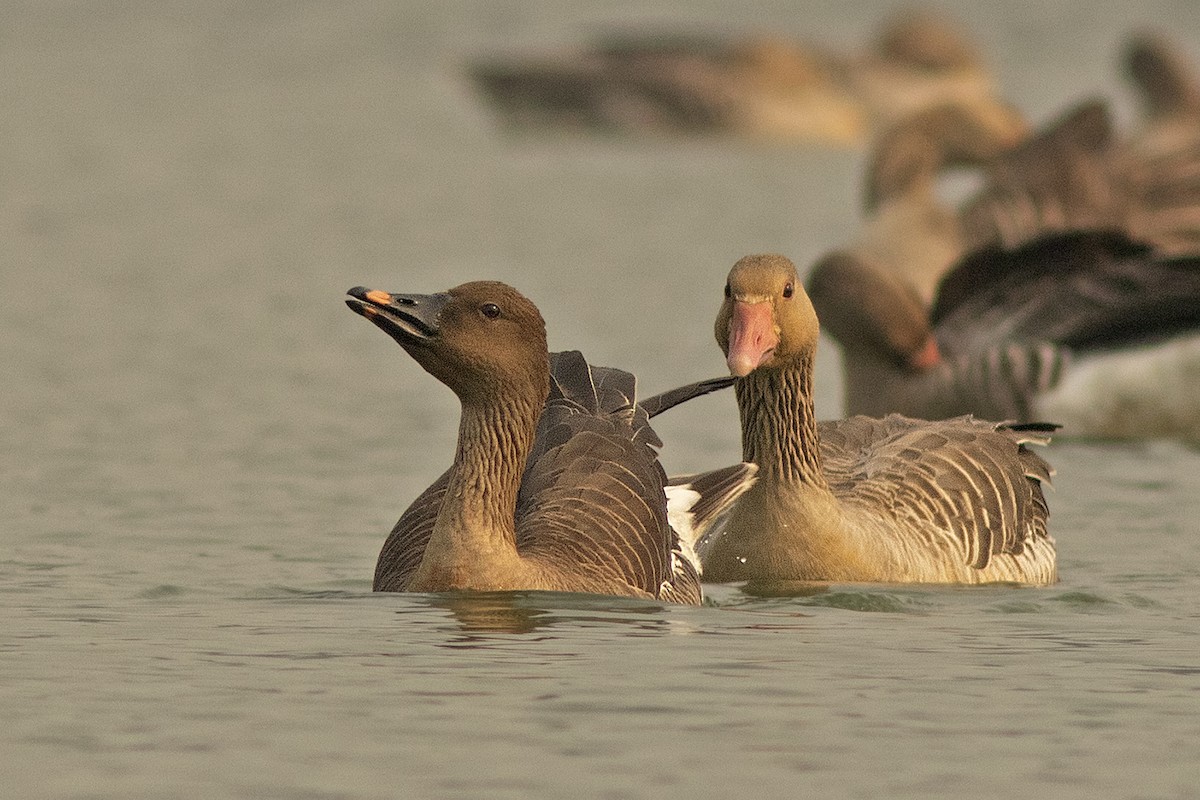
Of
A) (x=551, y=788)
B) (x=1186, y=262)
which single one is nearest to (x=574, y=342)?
(x=1186, y=262)

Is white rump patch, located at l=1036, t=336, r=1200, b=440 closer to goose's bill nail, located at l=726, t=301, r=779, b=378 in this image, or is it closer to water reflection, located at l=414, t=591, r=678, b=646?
goose's bill nail, located at l=726, t=301, r=779, b=378

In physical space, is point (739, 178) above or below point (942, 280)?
above

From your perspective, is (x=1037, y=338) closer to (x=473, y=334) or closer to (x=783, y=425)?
(x=783, y=425)

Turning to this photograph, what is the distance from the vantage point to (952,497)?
37.6 ft

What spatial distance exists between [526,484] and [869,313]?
5.30 m

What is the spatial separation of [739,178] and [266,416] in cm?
1613

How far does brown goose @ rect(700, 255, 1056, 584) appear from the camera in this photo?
10.9m

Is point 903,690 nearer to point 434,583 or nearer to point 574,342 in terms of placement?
point 434,583

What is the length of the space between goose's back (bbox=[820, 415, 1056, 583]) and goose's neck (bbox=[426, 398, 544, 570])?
1761 mm

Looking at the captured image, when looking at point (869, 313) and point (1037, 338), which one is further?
point (1037, 338)

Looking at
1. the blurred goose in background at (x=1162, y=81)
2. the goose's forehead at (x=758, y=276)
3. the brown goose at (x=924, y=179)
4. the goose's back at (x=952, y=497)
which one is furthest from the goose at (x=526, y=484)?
the blurred goose in background at (x=1162, y=81)

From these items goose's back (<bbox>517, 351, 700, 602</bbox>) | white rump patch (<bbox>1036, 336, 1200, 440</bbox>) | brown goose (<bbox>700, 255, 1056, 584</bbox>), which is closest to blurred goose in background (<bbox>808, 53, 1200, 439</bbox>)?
white rump patch (<bbox>1036, 336, 1200, 440</bbox>)

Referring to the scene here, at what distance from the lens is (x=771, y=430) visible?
37.0 ft

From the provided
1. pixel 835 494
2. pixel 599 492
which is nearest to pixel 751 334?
pixel 599 492
